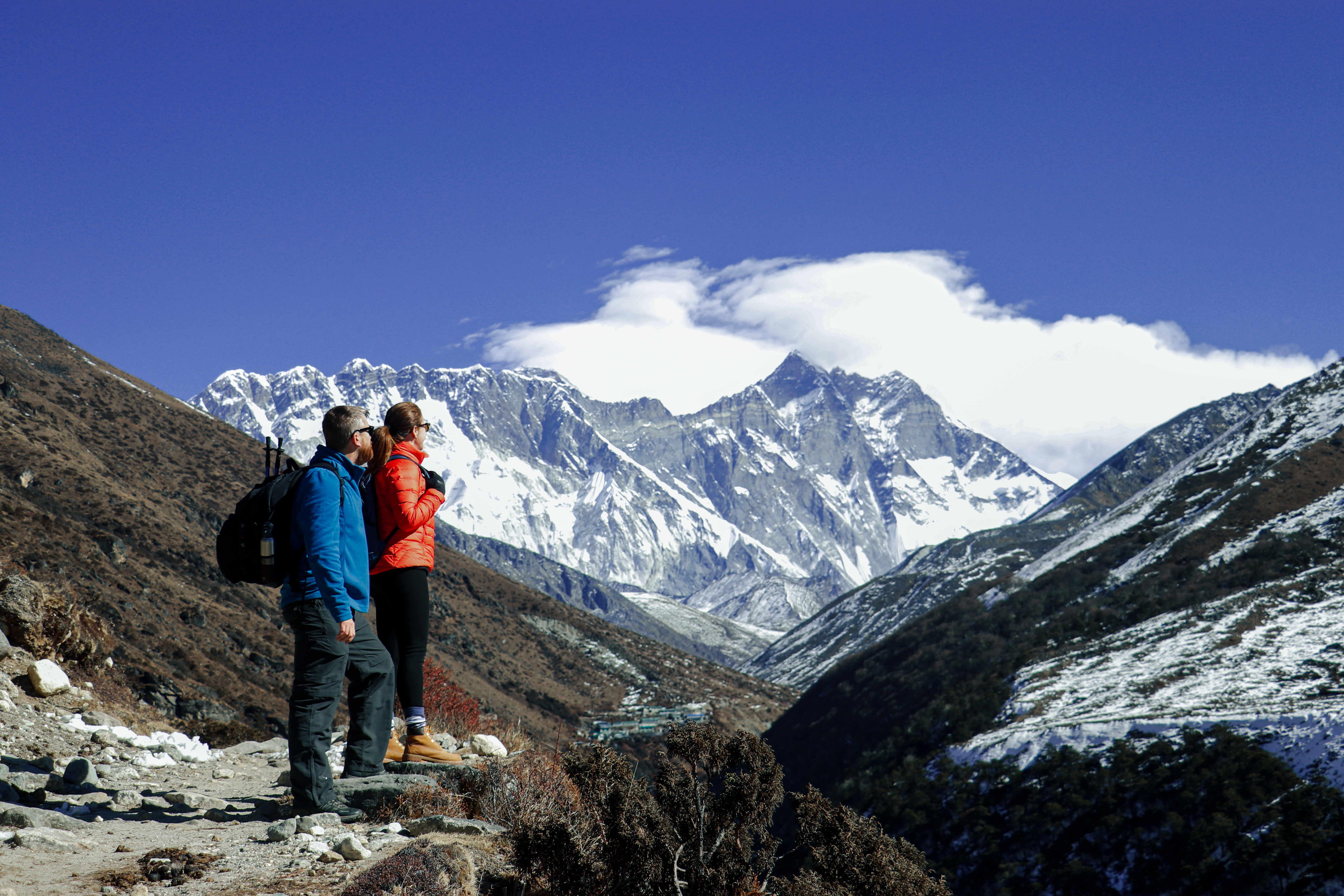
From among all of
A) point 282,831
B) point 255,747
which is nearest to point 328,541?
point 282,831

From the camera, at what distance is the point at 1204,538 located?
66562 millimetres

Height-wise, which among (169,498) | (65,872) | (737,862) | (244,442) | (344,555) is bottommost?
(737,862)

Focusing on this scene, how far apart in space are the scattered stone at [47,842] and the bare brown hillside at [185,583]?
26.1ft

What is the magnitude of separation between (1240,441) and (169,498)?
95773 millimetres

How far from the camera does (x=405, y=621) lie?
7.57 metres

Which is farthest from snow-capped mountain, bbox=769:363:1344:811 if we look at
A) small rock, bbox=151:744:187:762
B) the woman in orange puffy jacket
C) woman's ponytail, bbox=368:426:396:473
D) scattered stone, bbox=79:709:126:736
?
scattered stone, bbox=79:709:126:736

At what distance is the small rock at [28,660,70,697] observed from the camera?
11.1 metres

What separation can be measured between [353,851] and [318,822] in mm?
852

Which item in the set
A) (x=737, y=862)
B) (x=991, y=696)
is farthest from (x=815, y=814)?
(x=991, y=696)

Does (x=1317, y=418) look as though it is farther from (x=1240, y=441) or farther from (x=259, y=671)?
(x=259, y=671)

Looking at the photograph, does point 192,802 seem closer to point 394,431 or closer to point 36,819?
point 36,819

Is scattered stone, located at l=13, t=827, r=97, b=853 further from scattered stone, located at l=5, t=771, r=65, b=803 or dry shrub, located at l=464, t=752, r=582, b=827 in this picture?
dry shrub, located at l=464, t=752, r=582, b=827

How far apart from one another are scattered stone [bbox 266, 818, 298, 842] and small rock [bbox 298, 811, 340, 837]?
0.05 m

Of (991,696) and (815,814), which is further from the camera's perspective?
(991,696)
